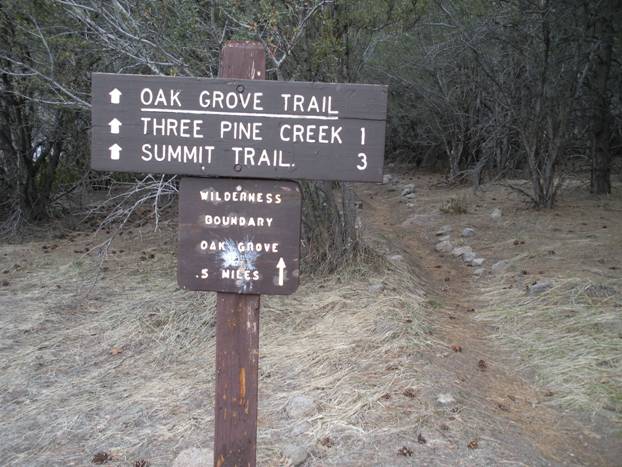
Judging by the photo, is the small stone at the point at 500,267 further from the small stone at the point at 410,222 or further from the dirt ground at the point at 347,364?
the small stone at the point at 410,222

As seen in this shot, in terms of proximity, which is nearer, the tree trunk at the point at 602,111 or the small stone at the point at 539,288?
the small stone at the point at 539,288

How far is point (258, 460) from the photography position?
363cm

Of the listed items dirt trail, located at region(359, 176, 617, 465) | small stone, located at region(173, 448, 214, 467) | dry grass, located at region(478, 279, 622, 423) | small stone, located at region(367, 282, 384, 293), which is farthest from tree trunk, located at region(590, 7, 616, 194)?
small stone, located at region(173, 448, 214, 467)

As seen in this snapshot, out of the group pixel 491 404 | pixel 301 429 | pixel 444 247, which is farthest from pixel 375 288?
pixel 444 247

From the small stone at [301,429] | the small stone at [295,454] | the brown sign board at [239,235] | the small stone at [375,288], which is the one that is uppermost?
the brown sign board at [239,235]

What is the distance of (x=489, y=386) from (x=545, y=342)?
38.7 inches

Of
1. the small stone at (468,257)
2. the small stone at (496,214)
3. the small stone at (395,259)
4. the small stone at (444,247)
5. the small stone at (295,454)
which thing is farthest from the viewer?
the small stone at (496,214)

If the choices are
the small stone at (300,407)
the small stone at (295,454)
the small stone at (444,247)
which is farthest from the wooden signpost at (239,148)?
the small stone at (444,247)

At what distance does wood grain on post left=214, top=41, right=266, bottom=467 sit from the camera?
262 cm

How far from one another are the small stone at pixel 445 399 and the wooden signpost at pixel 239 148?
2.00 metres

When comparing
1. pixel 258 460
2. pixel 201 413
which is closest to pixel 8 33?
pixel 201 413

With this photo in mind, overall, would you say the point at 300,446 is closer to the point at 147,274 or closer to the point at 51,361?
the point at 51,361

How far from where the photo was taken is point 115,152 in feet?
8.24

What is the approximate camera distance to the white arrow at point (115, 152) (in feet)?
8.22
